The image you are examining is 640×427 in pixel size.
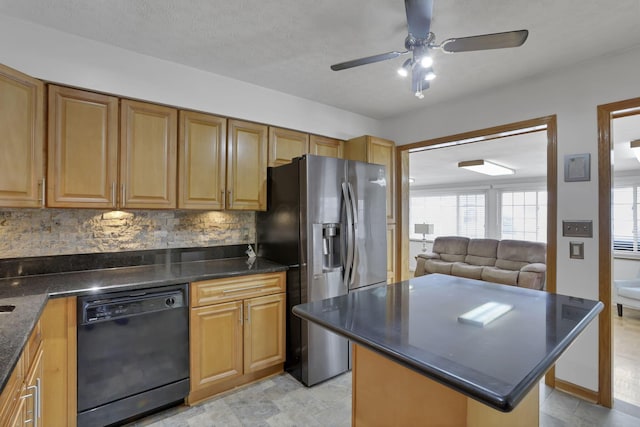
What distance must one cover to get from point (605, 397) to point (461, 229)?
6056 millimetres

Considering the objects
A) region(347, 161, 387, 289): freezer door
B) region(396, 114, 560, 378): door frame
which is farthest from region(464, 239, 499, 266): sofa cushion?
region(347, 161, 387, 289): freezer door

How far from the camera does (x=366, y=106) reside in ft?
10.5

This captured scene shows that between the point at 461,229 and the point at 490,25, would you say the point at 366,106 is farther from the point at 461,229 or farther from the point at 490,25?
the point at 461,229

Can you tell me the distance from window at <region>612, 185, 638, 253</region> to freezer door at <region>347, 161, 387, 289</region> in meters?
4.85

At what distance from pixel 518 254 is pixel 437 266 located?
54.9 inches

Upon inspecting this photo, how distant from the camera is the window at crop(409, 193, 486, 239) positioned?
24.8 ft

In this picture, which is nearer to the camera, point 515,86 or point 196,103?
point 196,103

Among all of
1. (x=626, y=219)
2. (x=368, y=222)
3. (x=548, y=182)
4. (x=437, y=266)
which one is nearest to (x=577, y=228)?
(x=548, y=182)

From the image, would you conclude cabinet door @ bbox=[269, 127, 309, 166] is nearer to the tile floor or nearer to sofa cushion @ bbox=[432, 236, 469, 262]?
the tile floor

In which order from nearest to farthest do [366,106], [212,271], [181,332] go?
[181,332] < [212,271] < [366,106]

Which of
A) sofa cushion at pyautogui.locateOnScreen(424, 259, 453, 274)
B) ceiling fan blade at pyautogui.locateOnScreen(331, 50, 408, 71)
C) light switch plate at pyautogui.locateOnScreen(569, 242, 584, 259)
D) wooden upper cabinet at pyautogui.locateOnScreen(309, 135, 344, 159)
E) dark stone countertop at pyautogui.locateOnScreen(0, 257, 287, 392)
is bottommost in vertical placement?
sofa cushion at pyautogui.locateOnScreen(424, 259, 453, 274)

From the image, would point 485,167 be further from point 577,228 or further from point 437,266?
point 577,228

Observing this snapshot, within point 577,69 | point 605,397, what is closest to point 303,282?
point 605,397

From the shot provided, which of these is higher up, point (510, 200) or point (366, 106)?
point (366, 106)
